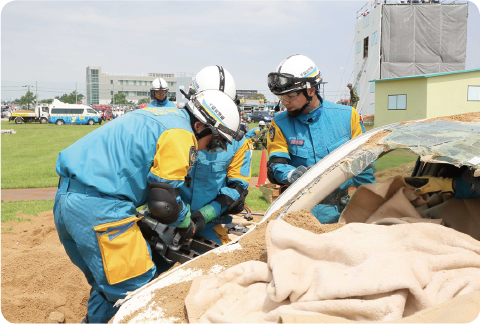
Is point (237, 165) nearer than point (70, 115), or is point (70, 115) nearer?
point (237, 165)

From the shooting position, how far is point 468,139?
2090mm

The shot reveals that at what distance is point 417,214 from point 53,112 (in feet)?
138

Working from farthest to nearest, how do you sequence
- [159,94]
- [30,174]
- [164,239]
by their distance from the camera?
[30,174] → [159,94] → [164,239]

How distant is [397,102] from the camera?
17.5m

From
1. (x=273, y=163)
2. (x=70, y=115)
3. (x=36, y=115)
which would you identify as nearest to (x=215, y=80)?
(x=273, y=163)

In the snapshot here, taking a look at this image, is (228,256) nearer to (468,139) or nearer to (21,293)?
(468,139)

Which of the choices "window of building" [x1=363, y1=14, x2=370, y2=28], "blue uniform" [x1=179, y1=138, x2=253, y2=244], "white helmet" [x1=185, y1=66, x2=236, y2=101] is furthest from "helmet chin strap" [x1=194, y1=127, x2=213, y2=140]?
"window of building" [x1=363, y1=14, x2=370, y2=28]

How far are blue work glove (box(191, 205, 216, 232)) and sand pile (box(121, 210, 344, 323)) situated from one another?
1.14 m

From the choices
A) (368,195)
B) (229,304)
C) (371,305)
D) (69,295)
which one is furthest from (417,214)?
(69,295)

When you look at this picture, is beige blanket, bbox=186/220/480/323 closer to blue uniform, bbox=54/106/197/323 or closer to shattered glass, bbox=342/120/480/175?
shattered glass, bbox=342/120/480/175

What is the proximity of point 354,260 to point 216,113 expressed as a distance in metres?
1.68

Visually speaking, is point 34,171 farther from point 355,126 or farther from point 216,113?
point 355,126

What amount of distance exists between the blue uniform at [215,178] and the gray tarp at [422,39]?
96.2 ft

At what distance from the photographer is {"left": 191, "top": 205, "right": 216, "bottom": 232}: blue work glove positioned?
355cm
